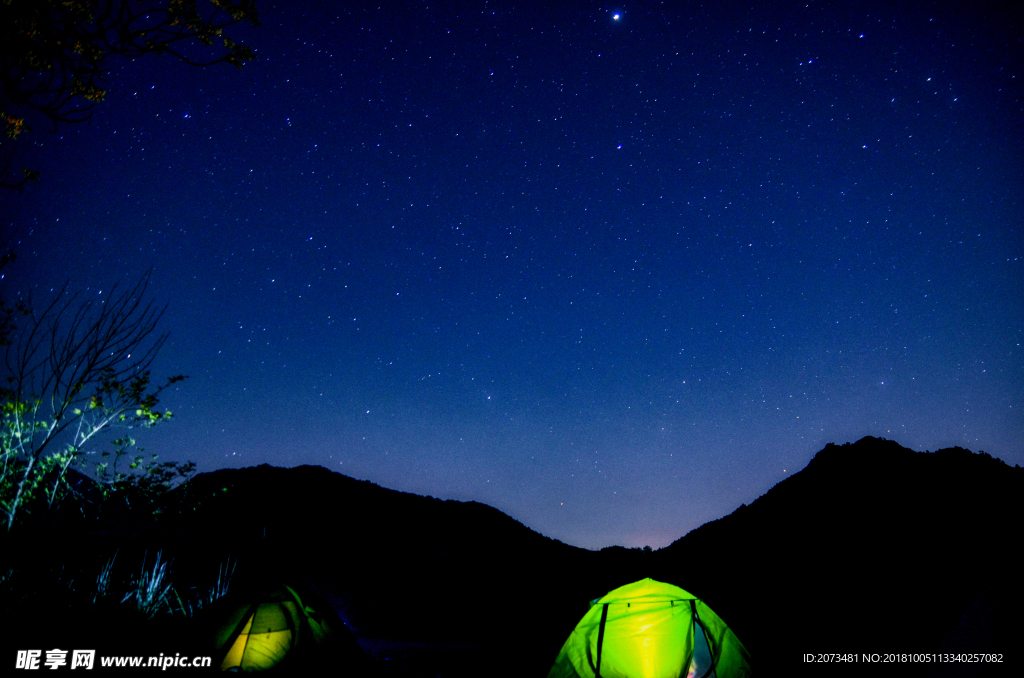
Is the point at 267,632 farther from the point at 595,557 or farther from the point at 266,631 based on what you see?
the point at 595,557

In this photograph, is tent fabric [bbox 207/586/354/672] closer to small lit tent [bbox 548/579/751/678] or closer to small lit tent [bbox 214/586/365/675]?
small lit tent [bbox 214/586/365/675]

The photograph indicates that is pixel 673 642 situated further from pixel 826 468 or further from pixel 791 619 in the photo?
pixel 826 468

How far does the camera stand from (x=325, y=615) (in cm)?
809

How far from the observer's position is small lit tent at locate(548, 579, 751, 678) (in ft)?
20.7

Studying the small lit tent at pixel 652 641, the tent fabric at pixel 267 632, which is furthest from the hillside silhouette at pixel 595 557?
the small lit tent at pixel 652 641

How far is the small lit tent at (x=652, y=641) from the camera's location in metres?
6.32

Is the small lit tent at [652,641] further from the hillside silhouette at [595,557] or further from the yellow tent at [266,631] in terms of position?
the hillside silhouette at [595,557]

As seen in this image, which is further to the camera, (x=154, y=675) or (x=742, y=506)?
(x=742, y=506)

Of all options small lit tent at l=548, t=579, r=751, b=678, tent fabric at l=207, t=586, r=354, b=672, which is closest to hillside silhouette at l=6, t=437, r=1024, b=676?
tent fabric at l=207, t=586, r=354, b=672

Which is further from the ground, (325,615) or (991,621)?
(991,621)

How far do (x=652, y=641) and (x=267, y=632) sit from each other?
5.83m

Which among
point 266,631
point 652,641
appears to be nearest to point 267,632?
point 266,631

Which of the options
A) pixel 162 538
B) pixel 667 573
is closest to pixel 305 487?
pixel 162 538

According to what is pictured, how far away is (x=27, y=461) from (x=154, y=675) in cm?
605
